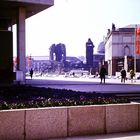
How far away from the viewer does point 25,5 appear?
30.7 meters

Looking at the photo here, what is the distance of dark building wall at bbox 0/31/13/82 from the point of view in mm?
32156

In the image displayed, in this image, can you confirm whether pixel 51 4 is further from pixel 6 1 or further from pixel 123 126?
pixel 123 126

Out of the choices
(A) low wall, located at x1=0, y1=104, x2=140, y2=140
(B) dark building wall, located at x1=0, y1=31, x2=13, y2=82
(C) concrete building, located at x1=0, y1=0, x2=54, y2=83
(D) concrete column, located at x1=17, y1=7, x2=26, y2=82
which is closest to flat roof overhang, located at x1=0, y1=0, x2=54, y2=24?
(C) concrete building, located at x1=0, y1=0, x2=54, y2=83

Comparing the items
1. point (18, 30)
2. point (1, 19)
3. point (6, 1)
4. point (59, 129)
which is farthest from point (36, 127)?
point (1, 19)

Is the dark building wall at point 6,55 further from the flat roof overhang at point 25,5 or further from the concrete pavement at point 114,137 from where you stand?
the concrete pavement at point 114,137

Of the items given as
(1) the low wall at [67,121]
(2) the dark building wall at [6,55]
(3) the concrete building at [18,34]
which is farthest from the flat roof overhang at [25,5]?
(1) the low wall at [67,121]

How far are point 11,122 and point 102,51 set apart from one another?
147 m

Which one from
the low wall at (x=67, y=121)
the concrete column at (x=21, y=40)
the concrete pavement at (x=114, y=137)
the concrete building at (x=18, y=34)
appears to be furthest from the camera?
the concrete column at (x=21, y=40)

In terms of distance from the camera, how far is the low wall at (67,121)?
8.87 metres

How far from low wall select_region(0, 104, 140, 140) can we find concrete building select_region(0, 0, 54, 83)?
20.4 metres

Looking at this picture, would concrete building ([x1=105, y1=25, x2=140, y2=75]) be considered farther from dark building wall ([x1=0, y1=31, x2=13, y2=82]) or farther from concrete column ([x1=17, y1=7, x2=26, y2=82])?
concrete column ([x1=17, y1=7, x2=26, y2=82])

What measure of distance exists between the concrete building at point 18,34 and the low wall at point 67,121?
67.0 ft

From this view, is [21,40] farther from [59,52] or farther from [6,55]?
[59,52]

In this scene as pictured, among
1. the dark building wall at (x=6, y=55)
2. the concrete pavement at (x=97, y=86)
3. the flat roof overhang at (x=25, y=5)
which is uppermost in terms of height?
the flat roof overhang at (x=25, y=5)
